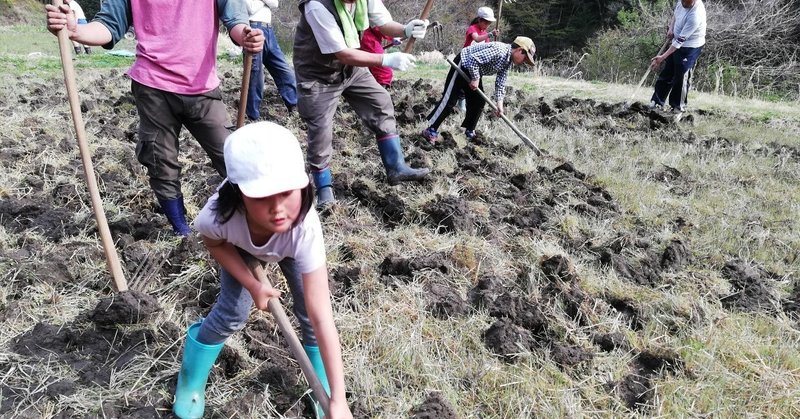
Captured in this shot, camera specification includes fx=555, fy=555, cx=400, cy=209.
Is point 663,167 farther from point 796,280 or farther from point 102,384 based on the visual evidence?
point 102,384

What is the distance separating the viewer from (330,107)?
364 centimetres

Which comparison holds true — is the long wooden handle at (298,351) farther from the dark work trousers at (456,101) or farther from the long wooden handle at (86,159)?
the dark work trousers at (456,101)

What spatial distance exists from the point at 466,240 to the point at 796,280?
5.98ft

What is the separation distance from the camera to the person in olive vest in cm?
327

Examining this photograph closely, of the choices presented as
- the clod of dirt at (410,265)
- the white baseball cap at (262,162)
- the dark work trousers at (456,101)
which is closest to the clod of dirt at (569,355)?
the clod of dirt at (410,265)

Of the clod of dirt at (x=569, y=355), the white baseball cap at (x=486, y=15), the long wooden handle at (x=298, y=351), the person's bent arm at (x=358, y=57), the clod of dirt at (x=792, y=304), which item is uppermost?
the person's bent arm at (x=358, y=57)

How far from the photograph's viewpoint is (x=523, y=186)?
4.19 meters

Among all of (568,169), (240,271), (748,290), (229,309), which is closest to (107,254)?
(229,309)

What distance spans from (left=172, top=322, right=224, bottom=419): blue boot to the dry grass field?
10 cm

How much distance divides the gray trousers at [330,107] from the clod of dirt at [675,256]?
6.35ft

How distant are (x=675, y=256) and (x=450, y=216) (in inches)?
50.7

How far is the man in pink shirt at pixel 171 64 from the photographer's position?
105 inches

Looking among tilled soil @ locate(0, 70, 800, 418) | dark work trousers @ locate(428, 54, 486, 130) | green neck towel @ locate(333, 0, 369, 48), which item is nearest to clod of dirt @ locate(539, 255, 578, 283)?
tilled soil @ locate(0, 70, 800, 418)

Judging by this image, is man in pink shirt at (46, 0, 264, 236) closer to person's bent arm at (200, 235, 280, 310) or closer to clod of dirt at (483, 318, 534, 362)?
person's bent arm at (200, 235, 280, 310)
